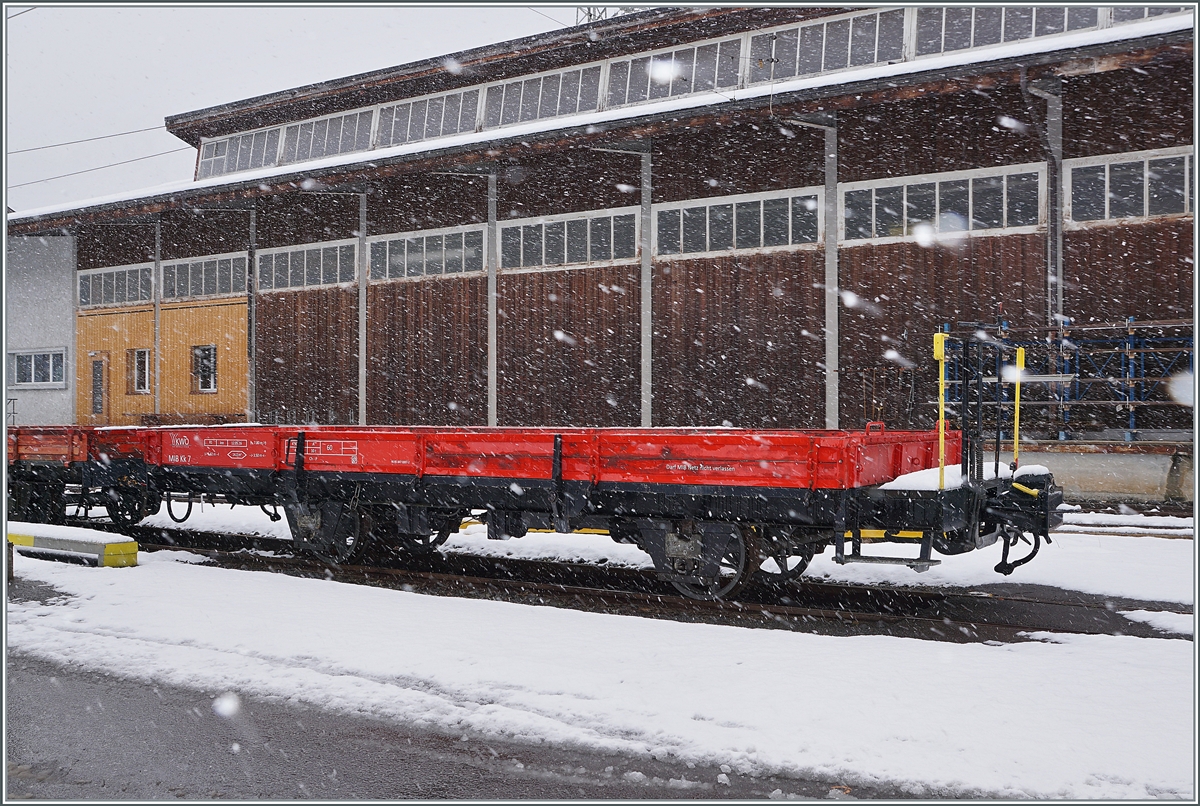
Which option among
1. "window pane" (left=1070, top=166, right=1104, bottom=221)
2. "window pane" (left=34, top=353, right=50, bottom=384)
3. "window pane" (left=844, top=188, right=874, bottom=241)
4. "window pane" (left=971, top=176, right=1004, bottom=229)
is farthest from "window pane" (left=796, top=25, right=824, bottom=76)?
"window pane" (left=34, top=353, right=50, bottom=384)

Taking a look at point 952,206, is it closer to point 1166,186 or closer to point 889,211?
point 889,211

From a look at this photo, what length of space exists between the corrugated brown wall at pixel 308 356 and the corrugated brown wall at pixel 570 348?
4750 millimetres

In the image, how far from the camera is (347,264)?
2322 centimetres

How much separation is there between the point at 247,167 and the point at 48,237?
6566 mm

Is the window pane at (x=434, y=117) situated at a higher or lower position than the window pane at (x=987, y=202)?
higher

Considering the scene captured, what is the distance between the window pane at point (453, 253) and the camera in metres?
21.4

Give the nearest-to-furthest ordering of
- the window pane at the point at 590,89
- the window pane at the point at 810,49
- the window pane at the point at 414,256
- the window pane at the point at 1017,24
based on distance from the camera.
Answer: the window pane at the point at 1017,24 → the window pane at the point at 810,49 → the window pane at the point at 414,256 → the window pane at the point at 590,89

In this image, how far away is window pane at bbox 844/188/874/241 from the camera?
16.6 meters

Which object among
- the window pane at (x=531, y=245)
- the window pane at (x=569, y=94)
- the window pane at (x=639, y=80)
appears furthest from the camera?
the window pane at (x=569, y=94)

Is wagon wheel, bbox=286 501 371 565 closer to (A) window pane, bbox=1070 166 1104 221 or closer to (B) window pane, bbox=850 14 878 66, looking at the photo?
(A) window pane, bbox=1070 166 1104 221

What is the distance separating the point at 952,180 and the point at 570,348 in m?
8.05

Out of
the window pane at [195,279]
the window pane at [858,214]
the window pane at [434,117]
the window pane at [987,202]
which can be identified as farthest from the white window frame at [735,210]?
the window pane at [195,279]

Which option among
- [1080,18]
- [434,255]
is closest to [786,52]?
[1080,18]

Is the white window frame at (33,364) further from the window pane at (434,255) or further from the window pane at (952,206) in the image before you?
the window pane at (952,206)
